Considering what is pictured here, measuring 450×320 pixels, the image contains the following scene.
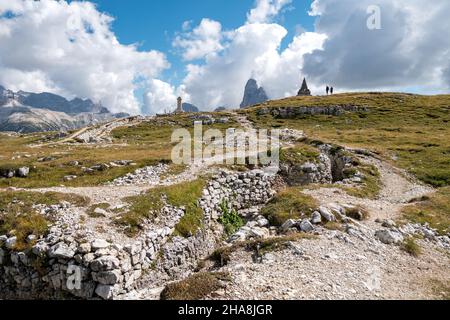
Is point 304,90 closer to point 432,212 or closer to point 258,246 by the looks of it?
point 432,212

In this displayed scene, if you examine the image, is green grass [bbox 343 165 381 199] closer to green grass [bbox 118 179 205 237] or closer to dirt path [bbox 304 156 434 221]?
dirt path [bbox 304 156 434 221]

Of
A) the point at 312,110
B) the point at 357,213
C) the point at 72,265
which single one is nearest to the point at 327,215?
the point at 357,213

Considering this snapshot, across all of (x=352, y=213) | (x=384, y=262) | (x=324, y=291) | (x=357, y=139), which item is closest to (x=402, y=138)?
(x=357, y=139)

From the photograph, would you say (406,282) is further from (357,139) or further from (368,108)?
(368,108)

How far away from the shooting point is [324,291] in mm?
12531

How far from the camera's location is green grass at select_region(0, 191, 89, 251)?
17.2 metres

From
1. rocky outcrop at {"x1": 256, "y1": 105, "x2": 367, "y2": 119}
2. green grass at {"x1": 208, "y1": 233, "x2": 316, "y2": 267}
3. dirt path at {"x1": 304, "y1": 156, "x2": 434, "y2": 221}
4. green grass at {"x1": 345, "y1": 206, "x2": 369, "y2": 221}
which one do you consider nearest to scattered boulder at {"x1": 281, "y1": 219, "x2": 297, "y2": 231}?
green grass at {"x1": 208, "y1": 233, "x2": 316, "y2": 267}

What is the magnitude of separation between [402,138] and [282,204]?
5086 centimetres

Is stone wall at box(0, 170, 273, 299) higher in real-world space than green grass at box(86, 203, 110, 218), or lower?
lower

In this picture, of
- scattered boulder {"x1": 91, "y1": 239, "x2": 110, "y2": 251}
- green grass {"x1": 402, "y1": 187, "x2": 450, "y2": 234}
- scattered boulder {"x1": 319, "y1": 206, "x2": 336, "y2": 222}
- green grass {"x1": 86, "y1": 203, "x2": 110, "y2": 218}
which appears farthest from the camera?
green grass {"x1": 402, "y1": 187, "x2": 450, "y2": 234}

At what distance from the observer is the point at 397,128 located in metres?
77.9

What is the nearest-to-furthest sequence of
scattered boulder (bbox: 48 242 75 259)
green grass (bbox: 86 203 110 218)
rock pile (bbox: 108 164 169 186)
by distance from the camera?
1. scattered boulder (bbox: 48 242 75 259)
2. green grass (bbox: 86 203 110 218)
3. rock pile (bbox: 108 164 169 186)

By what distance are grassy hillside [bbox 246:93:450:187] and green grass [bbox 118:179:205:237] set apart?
31.6m

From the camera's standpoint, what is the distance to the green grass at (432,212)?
74.1 feet
